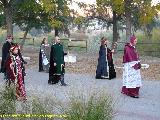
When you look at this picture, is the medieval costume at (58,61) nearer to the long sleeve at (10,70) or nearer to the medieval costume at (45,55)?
the long sleeve at (10,70)

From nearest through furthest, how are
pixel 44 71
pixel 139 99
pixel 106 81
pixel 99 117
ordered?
pixel 99 117
pixel 139 99
pixel 106 81
pixel 44 71

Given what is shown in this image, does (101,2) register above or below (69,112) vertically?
above

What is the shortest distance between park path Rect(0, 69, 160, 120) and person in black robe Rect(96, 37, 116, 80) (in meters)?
0.37

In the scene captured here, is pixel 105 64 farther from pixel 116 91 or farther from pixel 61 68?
pixel 116 91

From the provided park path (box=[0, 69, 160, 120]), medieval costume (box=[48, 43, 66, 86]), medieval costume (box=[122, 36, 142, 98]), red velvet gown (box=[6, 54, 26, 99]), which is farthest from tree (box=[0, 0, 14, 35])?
red velvet gown (box=[6, 54, 26, 99])

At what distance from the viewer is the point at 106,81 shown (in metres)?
17.9

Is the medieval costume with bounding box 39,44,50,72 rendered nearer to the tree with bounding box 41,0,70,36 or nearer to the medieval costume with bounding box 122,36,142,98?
the tree with bounding box 41,0,70,36

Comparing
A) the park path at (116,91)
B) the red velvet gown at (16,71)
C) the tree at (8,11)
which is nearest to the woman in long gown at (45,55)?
the park path at (116,91)

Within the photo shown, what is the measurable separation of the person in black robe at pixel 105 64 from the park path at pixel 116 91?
14.5 inches

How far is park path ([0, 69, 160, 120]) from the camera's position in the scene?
1095 cm

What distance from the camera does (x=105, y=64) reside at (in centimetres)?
1847

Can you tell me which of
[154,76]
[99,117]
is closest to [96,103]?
[99,117]

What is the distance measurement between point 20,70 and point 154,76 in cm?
776

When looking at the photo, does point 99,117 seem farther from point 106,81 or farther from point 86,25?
point 86,25
